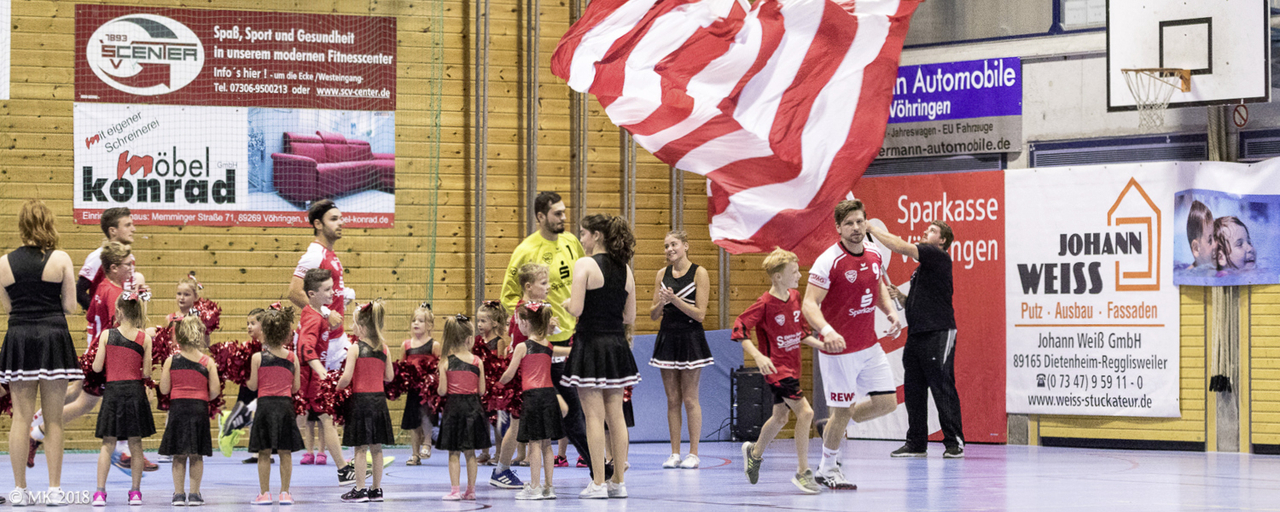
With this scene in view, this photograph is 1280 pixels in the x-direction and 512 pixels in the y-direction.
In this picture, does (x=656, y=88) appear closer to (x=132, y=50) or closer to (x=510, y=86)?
(x=510, y=86)

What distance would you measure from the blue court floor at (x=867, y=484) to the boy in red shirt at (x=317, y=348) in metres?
0.27

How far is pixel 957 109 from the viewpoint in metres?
14.6

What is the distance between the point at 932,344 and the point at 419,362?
5184 mm

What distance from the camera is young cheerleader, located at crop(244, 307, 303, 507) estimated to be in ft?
28.4

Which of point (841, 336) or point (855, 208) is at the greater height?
point (855, 208)

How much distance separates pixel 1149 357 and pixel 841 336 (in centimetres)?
560

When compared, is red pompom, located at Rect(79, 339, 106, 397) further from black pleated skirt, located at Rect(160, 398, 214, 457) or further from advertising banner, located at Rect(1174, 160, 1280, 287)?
advertising banner, located at Rect(1174, 160, 1280, 287)

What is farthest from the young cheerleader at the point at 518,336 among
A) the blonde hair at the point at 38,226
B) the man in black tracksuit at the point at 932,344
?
the man in black tracksuit at the point at 932,344

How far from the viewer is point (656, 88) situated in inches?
524

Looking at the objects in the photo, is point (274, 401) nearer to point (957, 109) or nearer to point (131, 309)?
point (131, 309)

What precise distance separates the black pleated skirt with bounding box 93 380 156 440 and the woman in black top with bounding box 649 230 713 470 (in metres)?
4.06

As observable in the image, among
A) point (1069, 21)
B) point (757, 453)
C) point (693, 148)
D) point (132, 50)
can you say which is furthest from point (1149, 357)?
point (132, 50)

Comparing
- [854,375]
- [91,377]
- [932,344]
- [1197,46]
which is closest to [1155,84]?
[1197,46]

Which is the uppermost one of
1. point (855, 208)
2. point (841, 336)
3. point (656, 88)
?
point (656, 88)
